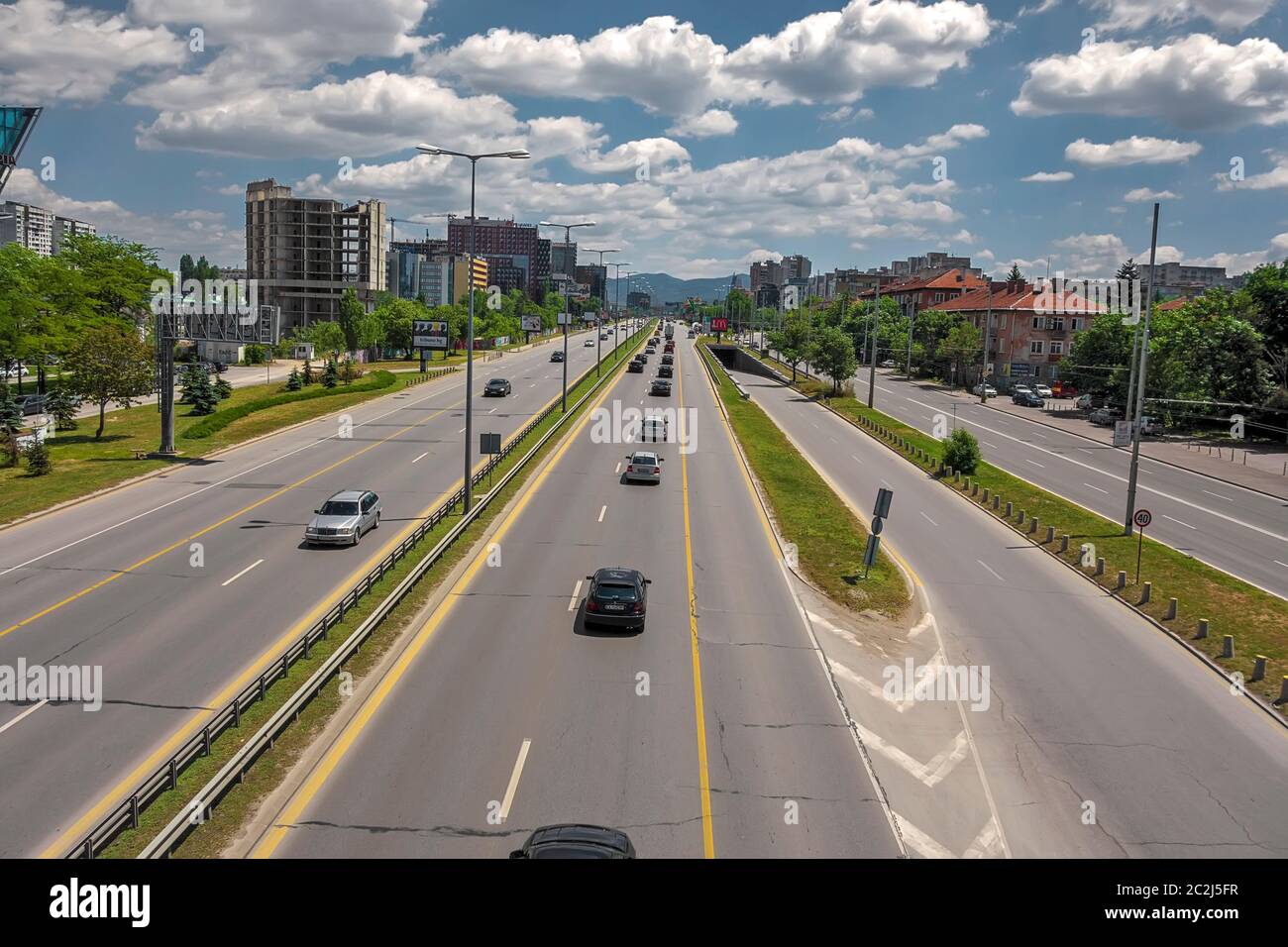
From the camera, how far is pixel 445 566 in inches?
1099

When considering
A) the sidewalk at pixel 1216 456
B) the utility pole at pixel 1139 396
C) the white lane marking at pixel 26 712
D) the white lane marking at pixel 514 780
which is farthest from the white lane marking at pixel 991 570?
the white lane marking at pixel 26 712

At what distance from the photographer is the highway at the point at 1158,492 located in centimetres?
3544

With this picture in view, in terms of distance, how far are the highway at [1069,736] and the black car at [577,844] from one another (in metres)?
5.81

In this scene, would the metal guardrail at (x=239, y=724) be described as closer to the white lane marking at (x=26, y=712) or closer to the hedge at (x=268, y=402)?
the white lane marking at (x=26, y=712)

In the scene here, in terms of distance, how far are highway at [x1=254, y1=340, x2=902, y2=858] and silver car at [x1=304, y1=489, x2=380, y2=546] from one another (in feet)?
15.1

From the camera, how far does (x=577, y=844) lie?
1114cm

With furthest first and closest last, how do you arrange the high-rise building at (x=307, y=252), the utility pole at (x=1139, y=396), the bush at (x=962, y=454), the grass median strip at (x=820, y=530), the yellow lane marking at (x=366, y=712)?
1. the high-rise building at (x=307, y=252)
2. the bush at (x=962, y=454)
3. the utility pole at (x=1139, y=396)
4. the grass median strip at (x=820, y=530)
5. the yellow lane marking at (x=366, y=712)

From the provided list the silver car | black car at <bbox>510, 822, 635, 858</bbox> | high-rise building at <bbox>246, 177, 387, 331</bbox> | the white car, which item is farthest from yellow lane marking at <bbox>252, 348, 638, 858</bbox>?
high-rise building at <bbox>246, 177, 387, 331</bbox>

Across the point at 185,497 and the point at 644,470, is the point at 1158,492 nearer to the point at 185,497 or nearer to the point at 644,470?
the point at 644,470
